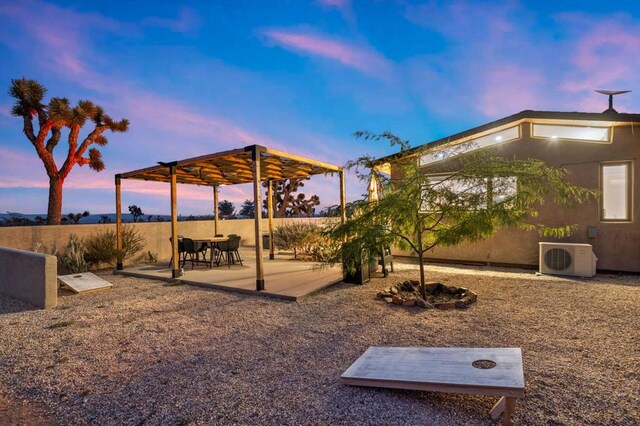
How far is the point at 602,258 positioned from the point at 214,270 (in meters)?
8.58

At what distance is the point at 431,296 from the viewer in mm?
5336

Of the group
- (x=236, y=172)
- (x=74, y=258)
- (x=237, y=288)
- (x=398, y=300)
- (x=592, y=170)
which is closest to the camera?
(x=398, y=300)

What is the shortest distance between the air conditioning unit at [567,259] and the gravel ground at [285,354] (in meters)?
1.08

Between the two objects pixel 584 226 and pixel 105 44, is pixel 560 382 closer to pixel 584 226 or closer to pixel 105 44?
pixel 584 226

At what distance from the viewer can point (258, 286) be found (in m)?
5.62

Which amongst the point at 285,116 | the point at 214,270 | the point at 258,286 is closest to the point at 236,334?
the point at 258,286

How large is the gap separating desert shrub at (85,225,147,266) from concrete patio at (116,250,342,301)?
97 centimetres

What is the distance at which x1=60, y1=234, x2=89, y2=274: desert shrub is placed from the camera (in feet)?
25.2

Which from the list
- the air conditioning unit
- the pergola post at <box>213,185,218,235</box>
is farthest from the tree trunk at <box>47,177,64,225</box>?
the air conditioning unit

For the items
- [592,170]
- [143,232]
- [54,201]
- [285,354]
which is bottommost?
[285,354]

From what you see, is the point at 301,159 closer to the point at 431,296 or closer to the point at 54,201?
the point at 431,296

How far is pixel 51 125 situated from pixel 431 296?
13.2 m

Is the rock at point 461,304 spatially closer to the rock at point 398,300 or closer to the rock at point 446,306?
the rock at point 446,306

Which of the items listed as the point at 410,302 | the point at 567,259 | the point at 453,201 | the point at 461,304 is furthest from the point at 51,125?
the point at 567,259
